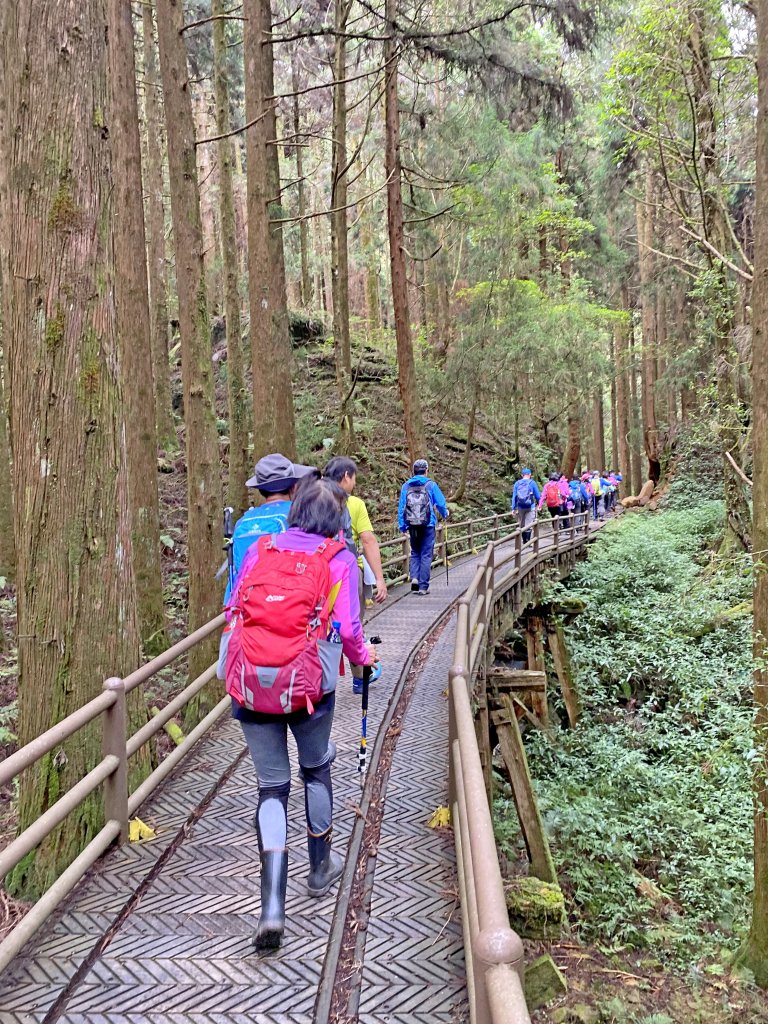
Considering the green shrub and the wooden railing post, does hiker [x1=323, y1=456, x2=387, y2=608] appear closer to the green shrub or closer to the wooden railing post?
the wooden railing post

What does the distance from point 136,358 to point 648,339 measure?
85.5ft

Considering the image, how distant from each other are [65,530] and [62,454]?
0.44 meters

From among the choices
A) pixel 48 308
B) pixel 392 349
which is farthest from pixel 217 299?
pixel 48 308

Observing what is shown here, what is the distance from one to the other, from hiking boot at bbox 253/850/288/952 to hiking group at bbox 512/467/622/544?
12509 mm

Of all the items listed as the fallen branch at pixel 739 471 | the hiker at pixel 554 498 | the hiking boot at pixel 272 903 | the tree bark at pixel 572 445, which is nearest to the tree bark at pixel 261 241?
the fallen branch at pixel 739 471

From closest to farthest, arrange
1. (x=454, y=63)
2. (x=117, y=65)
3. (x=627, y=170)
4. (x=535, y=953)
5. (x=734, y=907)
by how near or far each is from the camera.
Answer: (x=535, y=953)
(x=734, y=907)
(x=117, y=65)
(x=454, y=63)
(x=627, y=170)

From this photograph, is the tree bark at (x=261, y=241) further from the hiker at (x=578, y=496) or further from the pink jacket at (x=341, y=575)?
the hiker at (x=578, y=496)

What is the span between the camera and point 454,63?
15562 millimetres

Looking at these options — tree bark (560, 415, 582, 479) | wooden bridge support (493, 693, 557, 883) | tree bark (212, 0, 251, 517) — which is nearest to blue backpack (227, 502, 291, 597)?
wooden bridge support (493, 693, 557, 883)

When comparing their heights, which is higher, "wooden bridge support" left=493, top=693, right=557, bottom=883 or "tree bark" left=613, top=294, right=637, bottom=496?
"tree bark" left=613, top=294, right=637, bottom=496

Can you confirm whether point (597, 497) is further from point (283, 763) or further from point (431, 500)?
point (283, 763)

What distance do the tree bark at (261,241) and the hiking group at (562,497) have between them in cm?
627

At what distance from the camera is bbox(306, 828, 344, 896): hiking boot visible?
398cm

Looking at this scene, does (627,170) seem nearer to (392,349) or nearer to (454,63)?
(454,63)
